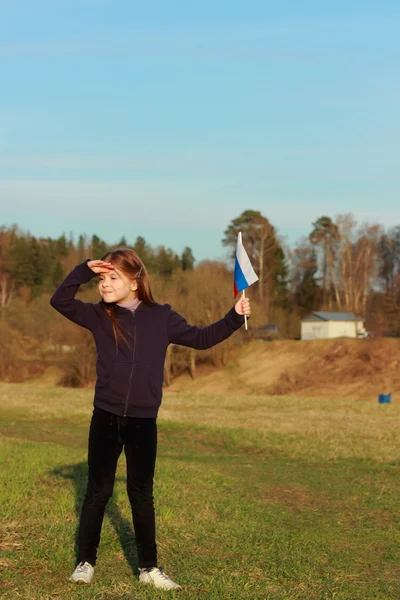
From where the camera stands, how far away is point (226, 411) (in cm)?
3066

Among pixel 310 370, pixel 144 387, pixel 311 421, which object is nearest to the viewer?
pixel 144 387

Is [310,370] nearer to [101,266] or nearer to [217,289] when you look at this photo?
[217,289]

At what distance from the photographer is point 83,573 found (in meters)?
5.68

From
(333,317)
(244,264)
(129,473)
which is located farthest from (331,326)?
(129,473)

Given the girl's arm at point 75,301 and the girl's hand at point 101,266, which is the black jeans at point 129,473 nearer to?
the girl's arm at point 75,301

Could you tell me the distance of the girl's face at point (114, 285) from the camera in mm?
5848

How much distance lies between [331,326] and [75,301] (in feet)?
207

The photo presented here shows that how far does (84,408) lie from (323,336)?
41902mm

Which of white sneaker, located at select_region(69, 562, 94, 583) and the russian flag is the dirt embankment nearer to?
the russian flag

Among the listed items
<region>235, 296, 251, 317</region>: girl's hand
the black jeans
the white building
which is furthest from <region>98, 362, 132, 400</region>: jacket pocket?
the white building

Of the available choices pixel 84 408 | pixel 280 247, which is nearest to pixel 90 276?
pixel 84 408

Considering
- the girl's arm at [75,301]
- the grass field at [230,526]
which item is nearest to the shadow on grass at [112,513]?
the grass field at [230,526]

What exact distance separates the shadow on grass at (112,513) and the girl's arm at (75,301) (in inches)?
78.3

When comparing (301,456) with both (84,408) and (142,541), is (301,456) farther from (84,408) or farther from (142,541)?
(84,408)
